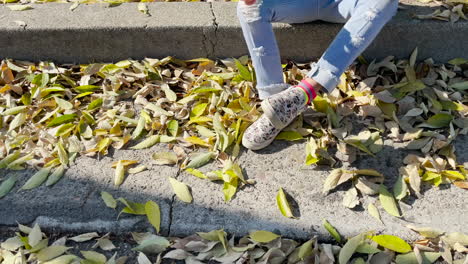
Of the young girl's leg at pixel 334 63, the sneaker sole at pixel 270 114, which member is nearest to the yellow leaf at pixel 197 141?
the young girl's leg at pixel 334 63

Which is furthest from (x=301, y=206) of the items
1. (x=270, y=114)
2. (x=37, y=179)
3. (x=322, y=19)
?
(x=37, y=179)

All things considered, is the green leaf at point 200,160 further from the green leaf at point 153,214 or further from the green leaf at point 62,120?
the green leaf at point 62,120

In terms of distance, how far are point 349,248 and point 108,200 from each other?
956mm

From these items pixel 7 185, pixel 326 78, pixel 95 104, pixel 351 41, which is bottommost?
pixel 7 185

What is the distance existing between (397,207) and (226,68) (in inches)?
46.7

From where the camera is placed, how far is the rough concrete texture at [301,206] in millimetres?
1996

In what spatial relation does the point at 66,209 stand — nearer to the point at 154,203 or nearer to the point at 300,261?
the point at 154,203

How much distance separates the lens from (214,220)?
205 cm

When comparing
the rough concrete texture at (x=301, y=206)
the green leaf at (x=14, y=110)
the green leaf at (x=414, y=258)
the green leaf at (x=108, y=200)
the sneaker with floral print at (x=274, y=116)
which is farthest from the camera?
the green leaf at (x=14, y=110)

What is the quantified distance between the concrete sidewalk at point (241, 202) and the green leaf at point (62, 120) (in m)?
0.27

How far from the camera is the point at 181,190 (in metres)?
2.16

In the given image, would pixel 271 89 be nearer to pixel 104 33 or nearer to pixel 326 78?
pixel 326 78

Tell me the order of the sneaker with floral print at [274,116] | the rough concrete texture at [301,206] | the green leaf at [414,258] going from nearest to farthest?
the green leaf at [414,258] < the rough concrete texture at [301,206] < the sneaker with floral print at [274,116]

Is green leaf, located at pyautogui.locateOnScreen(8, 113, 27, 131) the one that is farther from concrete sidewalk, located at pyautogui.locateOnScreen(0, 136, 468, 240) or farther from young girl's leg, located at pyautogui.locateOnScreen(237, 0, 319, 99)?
young girl's leg, located at pyautogui.locateOnScreen(237, 0, 319, 99)
